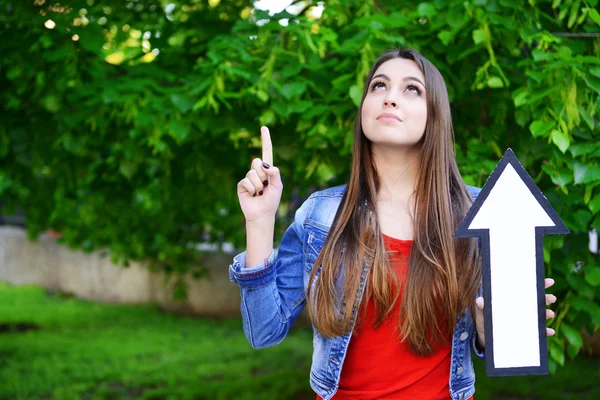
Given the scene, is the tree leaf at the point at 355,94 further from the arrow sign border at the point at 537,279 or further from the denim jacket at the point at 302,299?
the arrow sign border at the point at 537,279

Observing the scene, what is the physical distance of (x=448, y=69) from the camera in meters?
2.74

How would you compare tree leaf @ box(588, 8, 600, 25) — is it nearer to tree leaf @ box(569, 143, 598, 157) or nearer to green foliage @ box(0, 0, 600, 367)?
green foliage @ box(0, 0, 600, 367)

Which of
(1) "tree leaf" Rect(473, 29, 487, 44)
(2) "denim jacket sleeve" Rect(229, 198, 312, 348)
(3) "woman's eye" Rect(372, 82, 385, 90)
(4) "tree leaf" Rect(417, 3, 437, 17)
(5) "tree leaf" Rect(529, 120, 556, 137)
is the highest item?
(4) "tree leaf" Rect(417, 3, 437, 17)

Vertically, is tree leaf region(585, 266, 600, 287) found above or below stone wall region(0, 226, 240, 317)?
above

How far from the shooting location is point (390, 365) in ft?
5.73

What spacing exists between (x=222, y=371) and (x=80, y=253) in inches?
182

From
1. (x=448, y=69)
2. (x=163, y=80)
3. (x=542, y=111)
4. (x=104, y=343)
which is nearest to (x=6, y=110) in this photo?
(x=163, y=80)

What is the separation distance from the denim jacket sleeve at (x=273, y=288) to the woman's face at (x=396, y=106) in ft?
0.96

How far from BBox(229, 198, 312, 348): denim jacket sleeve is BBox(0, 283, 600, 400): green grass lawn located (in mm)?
3294

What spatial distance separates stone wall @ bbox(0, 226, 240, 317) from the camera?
8016mm

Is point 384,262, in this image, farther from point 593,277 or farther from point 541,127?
point 593,277

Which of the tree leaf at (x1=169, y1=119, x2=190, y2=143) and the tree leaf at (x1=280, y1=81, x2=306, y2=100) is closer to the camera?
the tree leaf at (x1=280, y1=81, x2=306, y2=100)

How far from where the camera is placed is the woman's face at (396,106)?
1798 mm

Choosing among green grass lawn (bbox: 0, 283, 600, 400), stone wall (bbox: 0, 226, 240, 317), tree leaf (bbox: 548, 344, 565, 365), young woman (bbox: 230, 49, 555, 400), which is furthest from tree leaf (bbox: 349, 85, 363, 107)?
stone wall (bbox: 0, 226, 240, 317)
